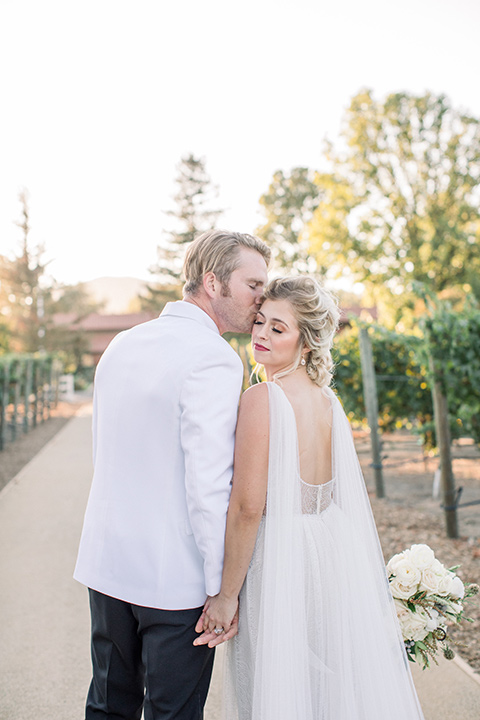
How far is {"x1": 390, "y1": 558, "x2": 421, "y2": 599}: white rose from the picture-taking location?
219 cm

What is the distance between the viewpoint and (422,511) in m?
6.98

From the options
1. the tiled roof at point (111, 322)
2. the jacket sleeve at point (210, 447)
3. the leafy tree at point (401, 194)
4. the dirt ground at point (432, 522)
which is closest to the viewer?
the jacket sleeve at point (210, 447)

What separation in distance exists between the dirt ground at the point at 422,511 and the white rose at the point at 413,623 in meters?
0.18

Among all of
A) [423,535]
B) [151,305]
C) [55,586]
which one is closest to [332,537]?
[55,586]

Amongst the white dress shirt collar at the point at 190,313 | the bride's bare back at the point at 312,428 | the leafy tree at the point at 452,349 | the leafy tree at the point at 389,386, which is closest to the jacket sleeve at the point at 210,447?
the white dress shirt collar at the point at 190,313

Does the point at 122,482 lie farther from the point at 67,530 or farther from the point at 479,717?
the point at 67,530

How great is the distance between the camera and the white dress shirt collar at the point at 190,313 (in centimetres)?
199

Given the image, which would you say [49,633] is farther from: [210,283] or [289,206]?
[289,206]

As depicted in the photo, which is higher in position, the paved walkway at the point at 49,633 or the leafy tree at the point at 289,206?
the leafy tree at the point at 289,206

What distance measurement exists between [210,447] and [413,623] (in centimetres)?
116

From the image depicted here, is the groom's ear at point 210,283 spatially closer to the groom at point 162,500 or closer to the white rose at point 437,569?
the groom at point 162,500

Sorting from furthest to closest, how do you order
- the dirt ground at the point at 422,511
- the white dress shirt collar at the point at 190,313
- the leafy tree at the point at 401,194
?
the leafy tree at the point at 401,194
the dirt ground at the point at 422,511
the white dress shirt collar at the point at 190,313


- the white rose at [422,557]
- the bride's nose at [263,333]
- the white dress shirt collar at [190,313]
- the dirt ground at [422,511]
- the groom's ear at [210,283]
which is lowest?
the dirt ground at [422,511]

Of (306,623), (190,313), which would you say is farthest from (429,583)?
(190,313)
